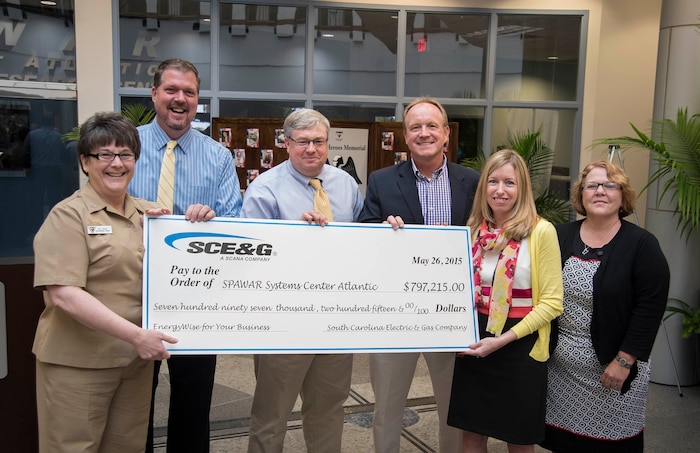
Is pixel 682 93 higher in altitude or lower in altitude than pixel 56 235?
higher

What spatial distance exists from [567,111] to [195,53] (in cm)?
478

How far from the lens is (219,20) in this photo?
24.4 ft

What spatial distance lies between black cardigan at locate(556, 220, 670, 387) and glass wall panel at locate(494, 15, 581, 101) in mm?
5680

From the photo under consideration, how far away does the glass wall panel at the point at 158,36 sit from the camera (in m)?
7.22

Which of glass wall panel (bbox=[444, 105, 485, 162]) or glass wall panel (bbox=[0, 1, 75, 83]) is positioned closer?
glass wall panel (bbox=[0, 1, 75, 83])

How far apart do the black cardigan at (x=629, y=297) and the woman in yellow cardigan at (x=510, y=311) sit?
23 cm

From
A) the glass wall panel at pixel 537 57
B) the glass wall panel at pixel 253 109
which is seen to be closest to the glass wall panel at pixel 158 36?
the glass wall panel at pixel 253 109

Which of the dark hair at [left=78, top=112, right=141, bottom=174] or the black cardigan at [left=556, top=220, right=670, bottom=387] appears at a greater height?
the dark hair at [left=78, top=112, right=141, bottom=174]

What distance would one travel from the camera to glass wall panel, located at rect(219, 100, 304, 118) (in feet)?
24.9

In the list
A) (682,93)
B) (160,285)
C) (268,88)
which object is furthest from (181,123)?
(268,88)

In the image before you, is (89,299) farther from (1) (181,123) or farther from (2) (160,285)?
(1) (181,123)

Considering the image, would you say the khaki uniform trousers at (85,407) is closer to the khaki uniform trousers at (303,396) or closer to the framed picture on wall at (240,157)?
the khaki uniform trousers at (303,396)

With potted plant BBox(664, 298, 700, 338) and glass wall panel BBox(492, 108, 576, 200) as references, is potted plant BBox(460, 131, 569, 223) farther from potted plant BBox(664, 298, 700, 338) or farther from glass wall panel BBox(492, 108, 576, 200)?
potted plant BBox(664, 298, 700, 338)

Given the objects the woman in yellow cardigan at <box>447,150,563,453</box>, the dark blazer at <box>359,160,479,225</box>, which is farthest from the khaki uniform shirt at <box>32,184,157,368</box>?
the woman in yellow cardigan at <box>447,150,563,453</box>
